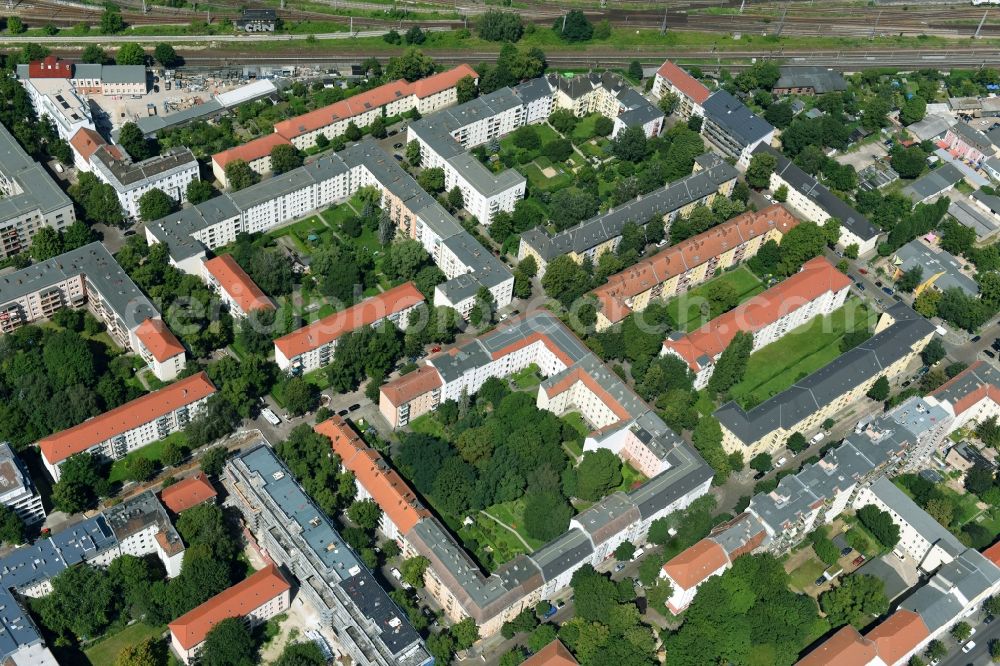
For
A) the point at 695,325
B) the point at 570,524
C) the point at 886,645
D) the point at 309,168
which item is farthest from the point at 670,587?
the point at 309,168

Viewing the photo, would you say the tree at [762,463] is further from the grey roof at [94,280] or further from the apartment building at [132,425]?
the grey roof at [94,280]

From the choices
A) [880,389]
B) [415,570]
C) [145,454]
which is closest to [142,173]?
[145,454]

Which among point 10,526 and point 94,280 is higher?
point 94,280

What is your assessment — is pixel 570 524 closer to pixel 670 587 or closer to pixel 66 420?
pixel 670 587

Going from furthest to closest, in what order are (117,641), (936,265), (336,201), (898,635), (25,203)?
(336,201) → (936,265) → (25,203) → (898,635) → (117,641)

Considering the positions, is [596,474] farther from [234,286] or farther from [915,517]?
[234,286]

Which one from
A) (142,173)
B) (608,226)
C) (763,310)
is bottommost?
(763,310)

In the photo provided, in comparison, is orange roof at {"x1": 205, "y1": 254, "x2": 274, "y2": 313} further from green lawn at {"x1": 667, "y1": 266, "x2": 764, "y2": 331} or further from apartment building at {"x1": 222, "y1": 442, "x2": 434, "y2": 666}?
green lawn at {"x1": 667, "y1": 266, "x2": 764, "y2": 331}

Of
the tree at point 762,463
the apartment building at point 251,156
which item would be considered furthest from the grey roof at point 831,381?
the apartment building at point 251,156
